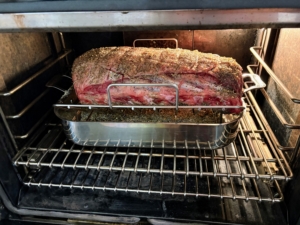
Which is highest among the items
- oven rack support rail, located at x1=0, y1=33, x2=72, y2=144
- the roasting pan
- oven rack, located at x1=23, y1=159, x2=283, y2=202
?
oven rack support rail, located at x1=0, y1=33, x2=72, y2=144

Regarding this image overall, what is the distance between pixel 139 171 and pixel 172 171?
12cm

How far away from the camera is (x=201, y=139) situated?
0.95 meters

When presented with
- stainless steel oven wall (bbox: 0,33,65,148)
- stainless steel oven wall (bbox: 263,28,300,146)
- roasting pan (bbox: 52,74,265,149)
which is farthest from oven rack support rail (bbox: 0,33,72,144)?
stainless steel oven wall (bbox: 263,28,300,146)

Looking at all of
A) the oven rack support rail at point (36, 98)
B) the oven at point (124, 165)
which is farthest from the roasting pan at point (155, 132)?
the oven rack support rail at point (36, 98)

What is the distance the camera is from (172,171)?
0.88 meters

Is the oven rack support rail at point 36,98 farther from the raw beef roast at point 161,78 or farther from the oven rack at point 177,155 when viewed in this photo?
the raw beef roast at point 161,78

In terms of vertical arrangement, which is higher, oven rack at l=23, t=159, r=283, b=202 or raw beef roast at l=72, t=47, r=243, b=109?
raw beef roast at l=72, t=47, r=243, b=109

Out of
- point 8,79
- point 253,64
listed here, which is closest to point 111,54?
point 8,79

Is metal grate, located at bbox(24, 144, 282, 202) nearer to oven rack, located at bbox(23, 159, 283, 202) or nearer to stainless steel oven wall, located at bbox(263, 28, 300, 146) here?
oven rack, located at bbox(23, 159, 283, 202)

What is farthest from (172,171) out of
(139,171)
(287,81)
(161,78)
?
(287,81)

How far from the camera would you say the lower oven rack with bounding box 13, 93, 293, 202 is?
0.90 m

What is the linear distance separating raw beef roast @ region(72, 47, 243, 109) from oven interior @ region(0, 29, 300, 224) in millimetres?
175

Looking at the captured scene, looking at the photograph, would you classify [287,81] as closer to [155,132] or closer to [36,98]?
[155,132]

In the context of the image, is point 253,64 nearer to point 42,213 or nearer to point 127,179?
point 127,179
